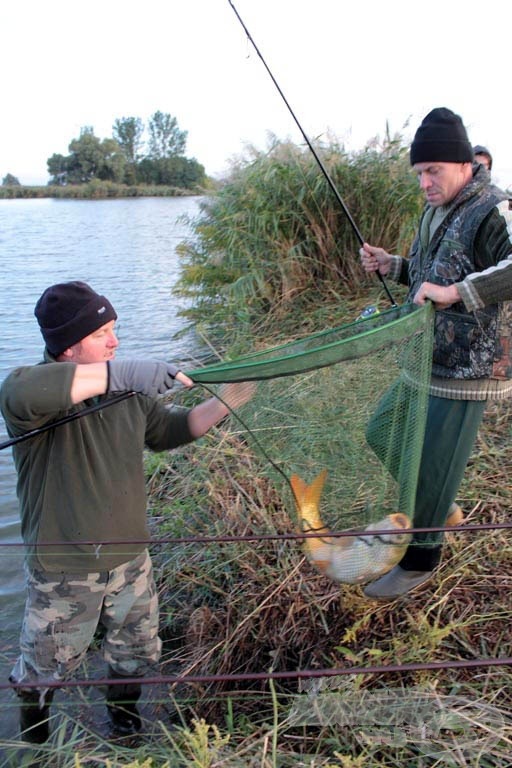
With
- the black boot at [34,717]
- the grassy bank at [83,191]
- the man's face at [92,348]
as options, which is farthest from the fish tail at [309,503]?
the grassy bank at [83,191]

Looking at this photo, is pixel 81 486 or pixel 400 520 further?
pixel 400 520

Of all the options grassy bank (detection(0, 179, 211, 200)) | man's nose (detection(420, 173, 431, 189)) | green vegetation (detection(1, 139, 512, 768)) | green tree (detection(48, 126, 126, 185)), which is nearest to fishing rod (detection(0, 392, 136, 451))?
green vegetation (detection(1, 139, 512, 768))

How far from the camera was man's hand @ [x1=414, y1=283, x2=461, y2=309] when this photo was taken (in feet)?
7.71

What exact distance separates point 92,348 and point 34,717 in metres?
1.40

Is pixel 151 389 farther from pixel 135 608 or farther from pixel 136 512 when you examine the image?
pixel 135 608

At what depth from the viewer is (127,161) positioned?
241ft

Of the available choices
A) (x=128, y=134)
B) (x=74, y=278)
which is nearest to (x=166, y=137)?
(x=128, y=134)

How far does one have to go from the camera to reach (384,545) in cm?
248

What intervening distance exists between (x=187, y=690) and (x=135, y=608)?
2.36 ft

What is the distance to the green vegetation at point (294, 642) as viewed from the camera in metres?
2.29

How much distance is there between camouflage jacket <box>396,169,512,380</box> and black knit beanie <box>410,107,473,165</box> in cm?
10

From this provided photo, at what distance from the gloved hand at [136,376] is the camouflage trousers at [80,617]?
707 mm

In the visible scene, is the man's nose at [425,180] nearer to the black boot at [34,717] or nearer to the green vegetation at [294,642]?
the green vegetation at [294,642]

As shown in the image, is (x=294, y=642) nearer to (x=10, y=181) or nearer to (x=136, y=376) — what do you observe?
(x=136, y=376)
